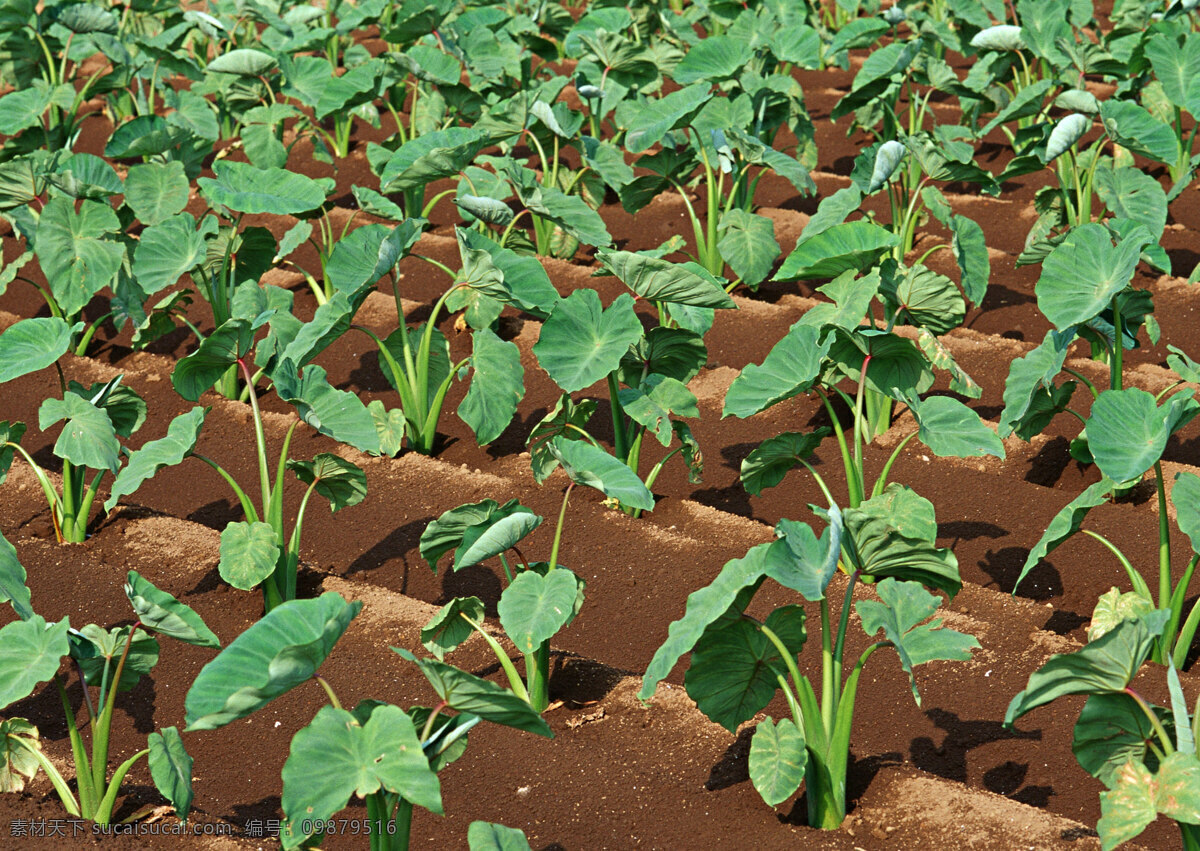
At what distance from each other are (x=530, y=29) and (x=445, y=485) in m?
3.14

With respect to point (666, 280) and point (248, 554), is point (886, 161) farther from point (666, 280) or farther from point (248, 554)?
point (248, 554)

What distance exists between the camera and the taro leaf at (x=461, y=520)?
7.50ft

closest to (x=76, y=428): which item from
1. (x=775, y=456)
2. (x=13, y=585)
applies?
(x=13, y=585)

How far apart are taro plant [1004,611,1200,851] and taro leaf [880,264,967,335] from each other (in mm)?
1461

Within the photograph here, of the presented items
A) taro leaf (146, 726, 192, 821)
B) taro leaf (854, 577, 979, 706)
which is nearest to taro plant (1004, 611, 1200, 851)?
taro leaf (854, 577, 979, 706)

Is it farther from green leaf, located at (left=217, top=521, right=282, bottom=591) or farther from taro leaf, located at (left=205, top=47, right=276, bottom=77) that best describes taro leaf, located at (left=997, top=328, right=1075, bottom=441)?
taro leaf, located at (left=205, top=47, right=276, bottom=77)

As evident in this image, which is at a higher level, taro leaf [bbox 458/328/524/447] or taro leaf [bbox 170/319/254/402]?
taro leaf [bbox 170/319/254/402]

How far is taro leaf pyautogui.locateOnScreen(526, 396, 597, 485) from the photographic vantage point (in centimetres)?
282

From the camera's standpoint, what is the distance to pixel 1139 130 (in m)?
3.74

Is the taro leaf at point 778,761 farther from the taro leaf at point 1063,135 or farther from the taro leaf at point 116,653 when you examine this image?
the taro leaf at point 1063,135

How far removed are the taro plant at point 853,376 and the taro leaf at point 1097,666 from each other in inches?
30.7

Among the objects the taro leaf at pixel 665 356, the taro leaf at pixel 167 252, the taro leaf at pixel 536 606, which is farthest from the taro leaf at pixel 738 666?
the taro leaf at pixel 167 252


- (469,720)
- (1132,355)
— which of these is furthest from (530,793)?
(1132,355)

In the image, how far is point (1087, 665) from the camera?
1609 mm
